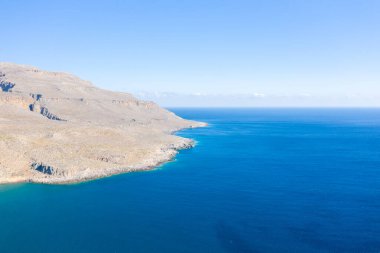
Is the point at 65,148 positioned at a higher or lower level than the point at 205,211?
higher

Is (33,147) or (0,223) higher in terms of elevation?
(33,147)

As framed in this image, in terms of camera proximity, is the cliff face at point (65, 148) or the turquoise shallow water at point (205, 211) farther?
the cliff face at point (65, 148)

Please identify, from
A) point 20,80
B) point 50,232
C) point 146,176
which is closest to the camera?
point 50,232

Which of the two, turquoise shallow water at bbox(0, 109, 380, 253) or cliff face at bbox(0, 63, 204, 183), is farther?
cliff face at bbox(0, 63, 204, 183)

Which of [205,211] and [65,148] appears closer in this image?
[205,211]

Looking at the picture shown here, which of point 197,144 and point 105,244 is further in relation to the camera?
point 197,144

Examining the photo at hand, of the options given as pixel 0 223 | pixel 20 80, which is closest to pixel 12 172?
pixel 0 223

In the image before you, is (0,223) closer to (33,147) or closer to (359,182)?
(33,147)

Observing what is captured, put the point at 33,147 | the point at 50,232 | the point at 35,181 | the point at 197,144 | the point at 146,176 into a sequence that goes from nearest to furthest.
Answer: the point at 50,232
the point at 35,181
the point at 146,176
the point at 33,147
the point at 197,144
